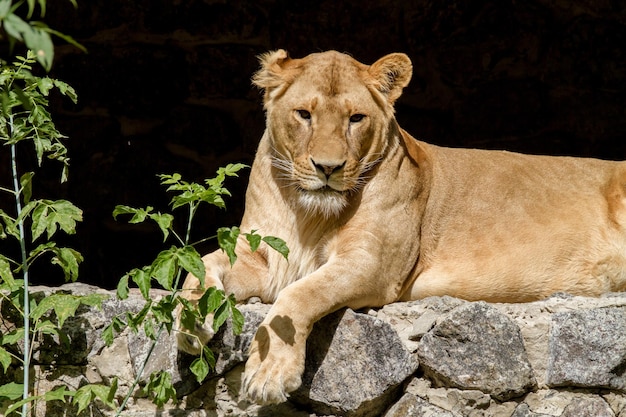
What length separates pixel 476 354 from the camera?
12.0 ft

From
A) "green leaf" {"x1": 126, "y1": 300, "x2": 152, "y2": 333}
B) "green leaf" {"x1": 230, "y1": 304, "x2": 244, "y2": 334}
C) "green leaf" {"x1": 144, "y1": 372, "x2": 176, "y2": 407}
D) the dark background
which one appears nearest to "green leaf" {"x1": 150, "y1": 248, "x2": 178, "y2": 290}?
"green leaf" {"x1": 126, "y1": 300, "x2": 152, "y2": 333}

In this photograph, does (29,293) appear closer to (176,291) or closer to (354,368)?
(176,291)

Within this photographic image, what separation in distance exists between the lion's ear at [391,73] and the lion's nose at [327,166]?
0.45 metres

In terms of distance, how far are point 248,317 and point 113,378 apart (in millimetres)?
511

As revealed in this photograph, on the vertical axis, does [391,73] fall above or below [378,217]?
above

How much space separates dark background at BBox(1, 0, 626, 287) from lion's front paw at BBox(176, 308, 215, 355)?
103 inches

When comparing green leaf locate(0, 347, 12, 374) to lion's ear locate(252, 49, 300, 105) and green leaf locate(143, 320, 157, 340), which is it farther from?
lion's ear locate(252, 49, 300, 105)

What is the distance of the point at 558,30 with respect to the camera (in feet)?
20.2

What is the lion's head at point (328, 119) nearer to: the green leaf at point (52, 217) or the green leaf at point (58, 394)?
the green leaf at point (52, 217)

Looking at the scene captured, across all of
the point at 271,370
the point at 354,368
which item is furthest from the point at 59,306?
the point at 354,368

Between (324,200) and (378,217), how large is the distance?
0.26 metres

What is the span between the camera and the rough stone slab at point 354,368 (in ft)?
11.9

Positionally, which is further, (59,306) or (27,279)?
(27,279)

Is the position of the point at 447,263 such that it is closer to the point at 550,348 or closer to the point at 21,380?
the point at 550,348
